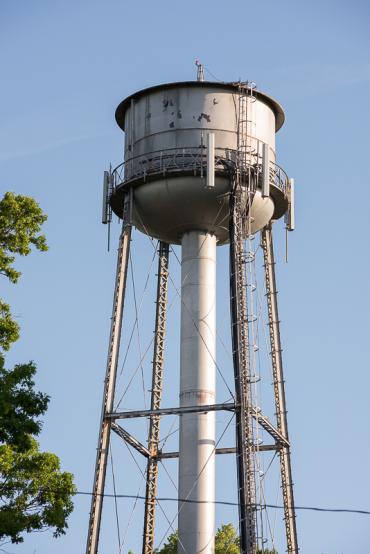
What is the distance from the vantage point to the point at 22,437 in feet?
105

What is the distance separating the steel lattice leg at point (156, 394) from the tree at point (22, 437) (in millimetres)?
14272

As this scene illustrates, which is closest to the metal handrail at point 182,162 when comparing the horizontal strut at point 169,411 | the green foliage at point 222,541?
the horizontal strut at point 169,411

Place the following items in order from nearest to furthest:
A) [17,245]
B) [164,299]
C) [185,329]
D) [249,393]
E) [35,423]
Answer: [35,423], [17,245], [249,393], [185,329], [164,299]

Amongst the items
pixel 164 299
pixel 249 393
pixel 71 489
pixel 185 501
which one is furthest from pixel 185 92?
pixel 71 489

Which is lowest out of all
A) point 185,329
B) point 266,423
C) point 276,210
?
point 266,423

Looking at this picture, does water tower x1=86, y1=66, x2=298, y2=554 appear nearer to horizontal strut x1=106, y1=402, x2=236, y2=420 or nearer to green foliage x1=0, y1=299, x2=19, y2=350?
horizontal strut x1=106, y1=402, x2=236, y2=420

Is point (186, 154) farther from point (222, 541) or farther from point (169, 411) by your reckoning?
point (222, 541)

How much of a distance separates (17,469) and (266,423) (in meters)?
14.4

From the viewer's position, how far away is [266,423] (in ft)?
150

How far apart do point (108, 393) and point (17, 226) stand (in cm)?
1179

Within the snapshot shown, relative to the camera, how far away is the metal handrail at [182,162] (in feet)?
150

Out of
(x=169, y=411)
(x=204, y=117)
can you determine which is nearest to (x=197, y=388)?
(x=169, y=411)

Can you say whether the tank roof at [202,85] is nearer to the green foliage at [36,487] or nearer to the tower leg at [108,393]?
the tower leg at [108,393]

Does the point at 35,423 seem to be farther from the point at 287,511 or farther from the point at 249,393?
the point at 287,511
